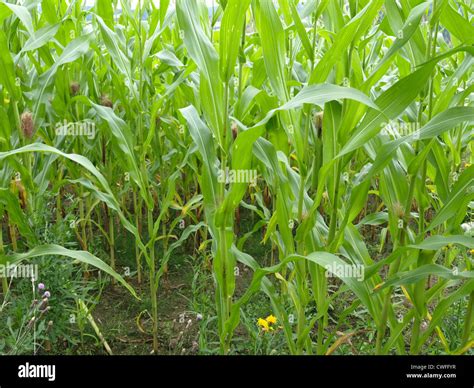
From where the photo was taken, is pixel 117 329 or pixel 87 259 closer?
pixel 87 259

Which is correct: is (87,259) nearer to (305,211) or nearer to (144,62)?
(305,211)

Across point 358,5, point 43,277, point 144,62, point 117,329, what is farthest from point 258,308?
point 358,5

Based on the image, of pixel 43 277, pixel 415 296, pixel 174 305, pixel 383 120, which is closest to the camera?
pixel 383 120

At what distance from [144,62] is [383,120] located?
0.97 metres

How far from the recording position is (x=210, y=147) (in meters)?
1.45

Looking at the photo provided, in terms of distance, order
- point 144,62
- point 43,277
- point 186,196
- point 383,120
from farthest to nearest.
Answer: point 186,196 → point 144,62 → point 43,277 → point 383,120

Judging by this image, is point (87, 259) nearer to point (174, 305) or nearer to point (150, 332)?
point (150, 332)

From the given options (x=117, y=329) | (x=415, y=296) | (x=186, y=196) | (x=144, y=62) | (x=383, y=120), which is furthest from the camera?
(x=186, y=196)

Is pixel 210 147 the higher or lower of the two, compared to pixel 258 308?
higher

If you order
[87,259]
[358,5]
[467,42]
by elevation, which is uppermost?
[358,5]

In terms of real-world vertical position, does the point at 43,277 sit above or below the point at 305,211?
below
